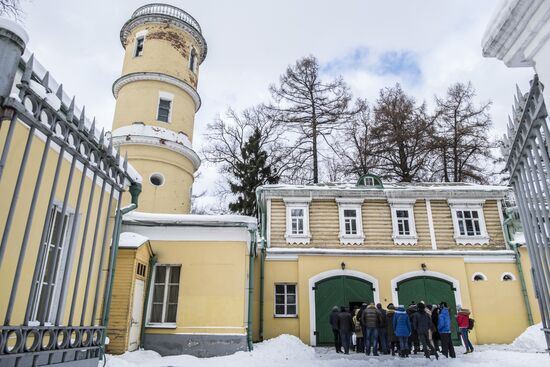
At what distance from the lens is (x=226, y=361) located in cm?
1033

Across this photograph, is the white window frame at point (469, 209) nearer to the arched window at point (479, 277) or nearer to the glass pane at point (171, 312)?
the arched window at point (479, 277)

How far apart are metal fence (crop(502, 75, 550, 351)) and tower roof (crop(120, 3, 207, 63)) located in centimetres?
1875

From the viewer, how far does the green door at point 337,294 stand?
55.5 ft

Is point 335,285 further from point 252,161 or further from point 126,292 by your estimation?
point 252,161

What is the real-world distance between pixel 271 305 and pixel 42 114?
15066 mm

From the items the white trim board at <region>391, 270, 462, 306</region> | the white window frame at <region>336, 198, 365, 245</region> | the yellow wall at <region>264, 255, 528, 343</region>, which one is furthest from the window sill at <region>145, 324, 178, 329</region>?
the white trim board at <region>391, 270, 462, 306</region>

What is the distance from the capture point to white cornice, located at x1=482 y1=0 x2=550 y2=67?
2.67m

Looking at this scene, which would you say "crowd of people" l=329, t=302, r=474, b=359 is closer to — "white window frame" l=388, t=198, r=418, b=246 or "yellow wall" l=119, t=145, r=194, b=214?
"white window frame" l=388, t=198, r=418, b=246

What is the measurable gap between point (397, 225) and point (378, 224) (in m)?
0.86

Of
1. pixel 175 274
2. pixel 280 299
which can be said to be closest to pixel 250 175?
pixel 280 299

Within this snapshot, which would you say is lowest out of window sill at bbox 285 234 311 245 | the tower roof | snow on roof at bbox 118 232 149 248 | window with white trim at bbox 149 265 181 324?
window with white trim at bbox 149 265 181 324

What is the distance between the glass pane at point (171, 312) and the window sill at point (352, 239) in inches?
343

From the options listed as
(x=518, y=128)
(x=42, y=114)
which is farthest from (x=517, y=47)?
(x=42, y=114)

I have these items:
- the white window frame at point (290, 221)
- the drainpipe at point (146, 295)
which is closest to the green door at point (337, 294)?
the white window frame at point (290, 221)
